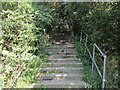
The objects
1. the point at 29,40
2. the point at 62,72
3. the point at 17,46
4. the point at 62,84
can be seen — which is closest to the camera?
the point at 62,84

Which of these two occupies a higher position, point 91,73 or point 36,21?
point 36,21

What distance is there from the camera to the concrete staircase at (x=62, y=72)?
283cm

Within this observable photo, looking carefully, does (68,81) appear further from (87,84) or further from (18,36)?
(18,36)

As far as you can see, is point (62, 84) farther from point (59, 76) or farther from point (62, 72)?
point (62, 72)

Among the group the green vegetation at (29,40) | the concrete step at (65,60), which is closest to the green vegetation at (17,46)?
the green vegetation at (29,40)

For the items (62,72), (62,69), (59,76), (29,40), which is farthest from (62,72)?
(29,40)

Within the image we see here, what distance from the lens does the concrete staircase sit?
2.83 m

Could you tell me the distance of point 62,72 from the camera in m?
3.42

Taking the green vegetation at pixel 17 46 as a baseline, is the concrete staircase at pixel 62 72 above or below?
below

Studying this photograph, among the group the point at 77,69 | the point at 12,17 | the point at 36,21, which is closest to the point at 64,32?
the point at 36,21

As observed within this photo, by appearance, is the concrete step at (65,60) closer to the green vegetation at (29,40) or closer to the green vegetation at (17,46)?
the green vegetation at (29,40)

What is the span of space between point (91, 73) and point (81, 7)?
2.61 m

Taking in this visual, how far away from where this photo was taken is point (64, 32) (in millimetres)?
7555

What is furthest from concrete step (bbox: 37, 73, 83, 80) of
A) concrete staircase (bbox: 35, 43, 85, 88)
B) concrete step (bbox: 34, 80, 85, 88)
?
concrete step (bbox: 34, 80, 85, 88)
